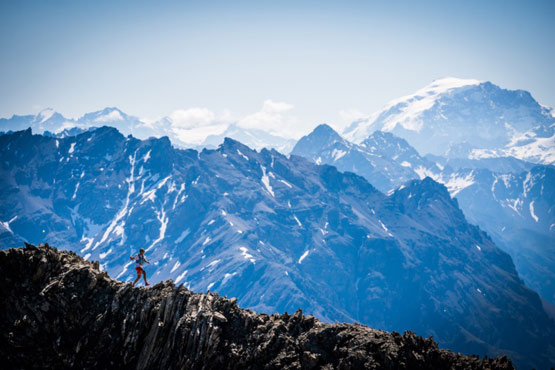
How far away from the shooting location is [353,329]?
47.0 m

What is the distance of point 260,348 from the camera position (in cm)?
4388

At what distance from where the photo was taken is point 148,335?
43.8 meters

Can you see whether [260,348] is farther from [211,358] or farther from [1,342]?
[1,342]

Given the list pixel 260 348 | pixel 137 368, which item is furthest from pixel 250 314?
pixel 137 368

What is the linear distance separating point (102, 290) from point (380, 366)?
30.0 meters

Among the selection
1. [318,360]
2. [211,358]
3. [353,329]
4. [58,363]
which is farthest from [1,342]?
[353,329]

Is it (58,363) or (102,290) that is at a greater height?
(102,290)

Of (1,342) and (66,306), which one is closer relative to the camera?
(1,342)

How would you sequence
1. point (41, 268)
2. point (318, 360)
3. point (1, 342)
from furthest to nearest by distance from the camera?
point (41, 268), point (318, 360), point (1, 342)

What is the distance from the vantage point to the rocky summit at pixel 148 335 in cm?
4188

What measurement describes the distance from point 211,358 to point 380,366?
16.7m

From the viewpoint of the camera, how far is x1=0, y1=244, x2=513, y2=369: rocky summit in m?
41.9

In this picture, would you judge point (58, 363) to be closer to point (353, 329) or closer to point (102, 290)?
point (102, 290)

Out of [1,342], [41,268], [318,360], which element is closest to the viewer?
[1,342]
